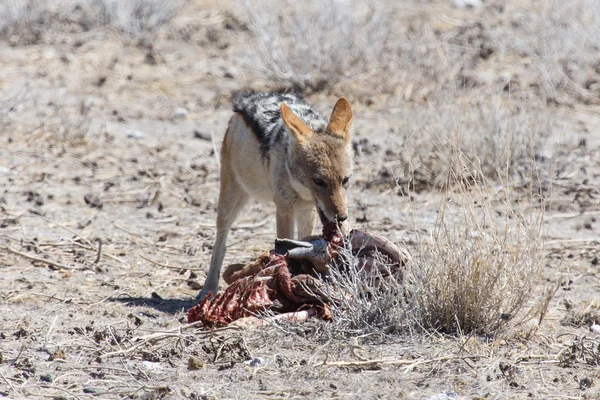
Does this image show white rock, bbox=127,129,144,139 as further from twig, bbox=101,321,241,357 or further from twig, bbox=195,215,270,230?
twig, bbox=101,321,241,357

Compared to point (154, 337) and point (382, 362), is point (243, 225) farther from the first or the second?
point (382, 362)

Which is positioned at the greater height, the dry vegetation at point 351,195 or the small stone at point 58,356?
the dry vegetation at point 351,195

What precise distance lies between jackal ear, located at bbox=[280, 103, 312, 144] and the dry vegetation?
0.71 metres

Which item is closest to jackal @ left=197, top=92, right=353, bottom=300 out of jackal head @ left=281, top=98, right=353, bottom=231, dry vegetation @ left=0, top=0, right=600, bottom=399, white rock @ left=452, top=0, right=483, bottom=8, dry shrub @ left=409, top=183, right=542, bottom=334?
jackal head @ left=281, top=98, right=353, bottom=231

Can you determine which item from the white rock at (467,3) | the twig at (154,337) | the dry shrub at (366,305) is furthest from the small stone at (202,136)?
the white rock at (467,3)

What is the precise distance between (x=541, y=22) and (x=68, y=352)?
980cm

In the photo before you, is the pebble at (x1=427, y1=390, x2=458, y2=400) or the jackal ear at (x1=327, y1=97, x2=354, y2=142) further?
the jackal ear at (x1=327, y1=97, x2=354, y2=142)

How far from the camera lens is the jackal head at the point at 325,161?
234 inches

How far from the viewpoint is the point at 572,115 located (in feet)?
36.3

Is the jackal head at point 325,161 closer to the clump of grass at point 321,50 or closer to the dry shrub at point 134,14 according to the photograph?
the clump of grass at point 321,50

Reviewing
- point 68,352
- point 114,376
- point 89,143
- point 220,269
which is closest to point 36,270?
point 220,269

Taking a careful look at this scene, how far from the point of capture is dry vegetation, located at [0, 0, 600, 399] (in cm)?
486

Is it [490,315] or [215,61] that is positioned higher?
[215,61]

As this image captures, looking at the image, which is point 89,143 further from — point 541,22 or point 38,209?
point 541,22
